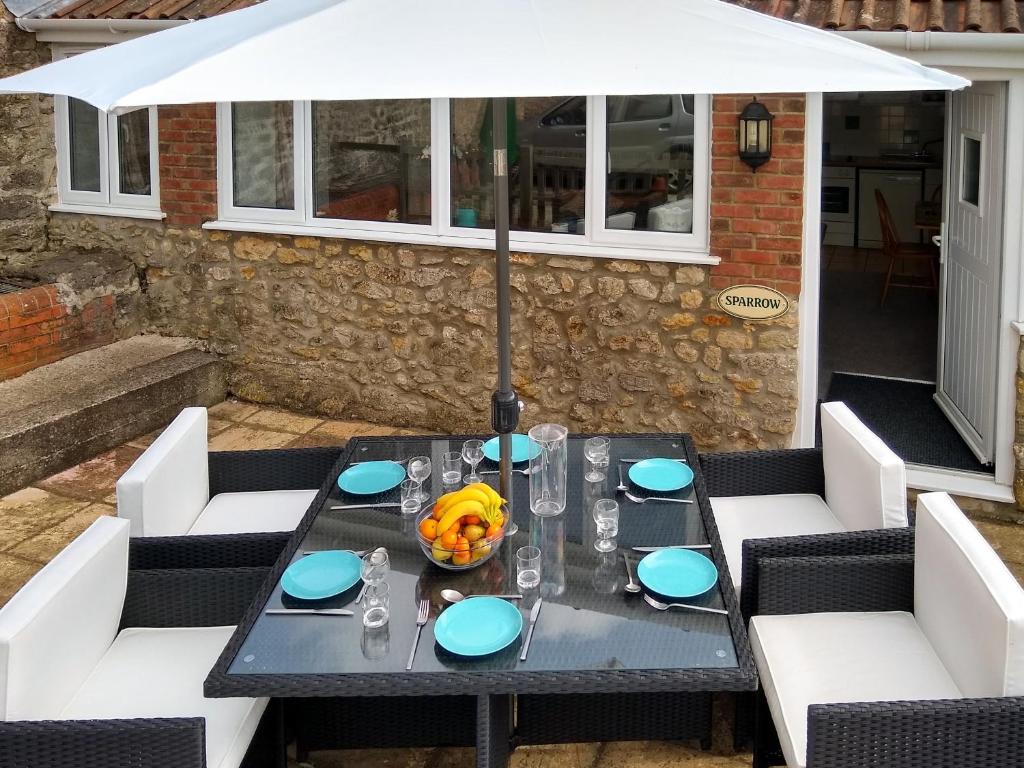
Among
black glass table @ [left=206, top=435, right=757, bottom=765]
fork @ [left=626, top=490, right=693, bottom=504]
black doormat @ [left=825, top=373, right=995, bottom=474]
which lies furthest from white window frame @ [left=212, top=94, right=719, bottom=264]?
black glass table @ [left=206, top=435, right=757, bottom=765]

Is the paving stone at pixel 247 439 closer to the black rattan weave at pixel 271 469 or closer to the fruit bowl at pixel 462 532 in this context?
the black rattan weave at pixel 271 469

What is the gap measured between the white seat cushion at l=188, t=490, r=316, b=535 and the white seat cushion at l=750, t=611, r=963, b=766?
1938 millimetres

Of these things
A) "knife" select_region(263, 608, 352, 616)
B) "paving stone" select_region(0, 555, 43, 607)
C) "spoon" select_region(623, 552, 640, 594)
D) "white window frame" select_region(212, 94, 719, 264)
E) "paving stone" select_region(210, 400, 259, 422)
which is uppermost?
"white window frame" select_region(212, 94, 719, 264)

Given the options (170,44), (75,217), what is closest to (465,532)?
(170,44)

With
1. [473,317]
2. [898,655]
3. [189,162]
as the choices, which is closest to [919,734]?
[898,655]

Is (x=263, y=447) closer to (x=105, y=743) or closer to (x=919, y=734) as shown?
(x=105, y=743)

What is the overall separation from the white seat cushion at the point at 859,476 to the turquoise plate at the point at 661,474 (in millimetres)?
601

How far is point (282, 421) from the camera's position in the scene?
7.30 meters

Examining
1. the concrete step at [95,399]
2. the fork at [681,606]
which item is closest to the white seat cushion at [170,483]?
the fork at [681,606]

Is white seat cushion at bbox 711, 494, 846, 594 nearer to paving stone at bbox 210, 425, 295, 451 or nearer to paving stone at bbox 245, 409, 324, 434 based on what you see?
paving stone at bbox 210, 425, 295, 451

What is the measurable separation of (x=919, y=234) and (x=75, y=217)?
7.97 metres

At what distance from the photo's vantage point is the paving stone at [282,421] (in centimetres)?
717

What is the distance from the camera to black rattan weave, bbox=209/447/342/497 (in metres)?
4.82

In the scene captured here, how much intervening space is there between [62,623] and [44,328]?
14.5 feet
